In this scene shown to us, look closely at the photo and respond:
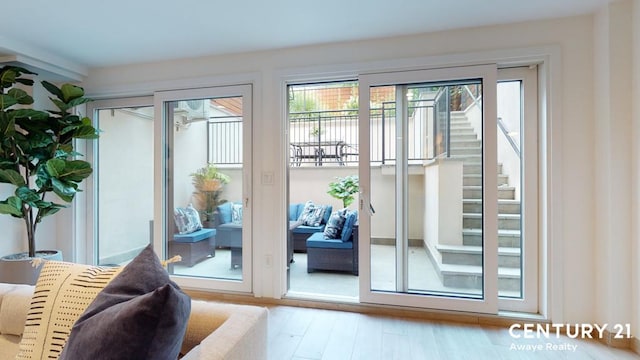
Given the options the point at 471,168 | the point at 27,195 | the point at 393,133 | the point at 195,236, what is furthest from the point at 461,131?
the point at 27,195

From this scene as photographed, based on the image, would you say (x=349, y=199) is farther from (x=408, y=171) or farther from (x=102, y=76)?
(x=102, y=76)

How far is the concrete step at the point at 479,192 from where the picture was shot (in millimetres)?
2604

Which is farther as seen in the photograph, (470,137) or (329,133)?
(329,133)

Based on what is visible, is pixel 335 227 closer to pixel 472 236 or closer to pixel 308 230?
pixel 308 230

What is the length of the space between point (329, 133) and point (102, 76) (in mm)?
3660

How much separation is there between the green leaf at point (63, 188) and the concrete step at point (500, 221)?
341 centimetres

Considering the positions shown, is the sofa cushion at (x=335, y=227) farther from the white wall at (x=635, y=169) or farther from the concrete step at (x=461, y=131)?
the white wall at (x=635, y=169)

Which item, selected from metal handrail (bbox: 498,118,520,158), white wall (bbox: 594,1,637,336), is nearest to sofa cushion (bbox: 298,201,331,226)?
metal handrail (bbox: 498,118,520,158)

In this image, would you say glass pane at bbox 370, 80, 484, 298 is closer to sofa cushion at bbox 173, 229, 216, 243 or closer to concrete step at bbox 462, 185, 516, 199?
concrete step at bbox 462, 185, 516, 199

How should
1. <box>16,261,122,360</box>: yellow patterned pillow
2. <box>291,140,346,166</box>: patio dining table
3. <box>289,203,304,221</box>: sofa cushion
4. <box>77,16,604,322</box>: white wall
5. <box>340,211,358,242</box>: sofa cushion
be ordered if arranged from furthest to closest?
<box>291,140,346,166</box>: patio dining table, <box>289,203,304,221</box>: sofa cushion, <box>340,211,358,242</box>: sofa cushion, <box>77,16,604,322</box>: white wall, <box>16,261,122,360</box>: yellow patterned pillow

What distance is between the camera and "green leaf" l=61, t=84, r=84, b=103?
2846 mm

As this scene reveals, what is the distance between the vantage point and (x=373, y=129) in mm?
2768

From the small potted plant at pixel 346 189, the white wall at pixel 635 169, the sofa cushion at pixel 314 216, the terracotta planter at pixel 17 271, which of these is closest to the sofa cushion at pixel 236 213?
the terracotta planter at pixel 17 271

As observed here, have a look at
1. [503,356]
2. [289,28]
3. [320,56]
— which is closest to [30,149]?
[289,28]
